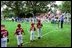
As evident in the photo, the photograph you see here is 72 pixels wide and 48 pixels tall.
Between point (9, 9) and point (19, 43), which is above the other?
point (9, 9)

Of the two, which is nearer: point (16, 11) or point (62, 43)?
point (62, 43)

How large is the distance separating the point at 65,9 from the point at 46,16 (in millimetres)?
4122

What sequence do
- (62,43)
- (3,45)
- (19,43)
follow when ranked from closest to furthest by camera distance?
(3,45) → (19,43) → (62,43)

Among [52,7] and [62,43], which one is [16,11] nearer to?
[52,7]

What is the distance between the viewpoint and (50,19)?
47.6m

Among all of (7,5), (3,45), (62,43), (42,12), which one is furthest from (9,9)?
(3,45)

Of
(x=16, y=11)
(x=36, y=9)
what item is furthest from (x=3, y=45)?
(x=16, y=11)

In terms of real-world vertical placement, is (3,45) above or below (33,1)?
below

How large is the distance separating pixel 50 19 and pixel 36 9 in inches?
180

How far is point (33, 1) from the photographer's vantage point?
55.8m

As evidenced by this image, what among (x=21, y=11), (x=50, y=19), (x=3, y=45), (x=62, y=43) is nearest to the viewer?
(x=3, y=45)

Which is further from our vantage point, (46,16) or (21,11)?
(21,11)

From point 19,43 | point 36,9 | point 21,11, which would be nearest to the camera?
point 19,43

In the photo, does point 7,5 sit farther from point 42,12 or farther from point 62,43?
point 62,43
